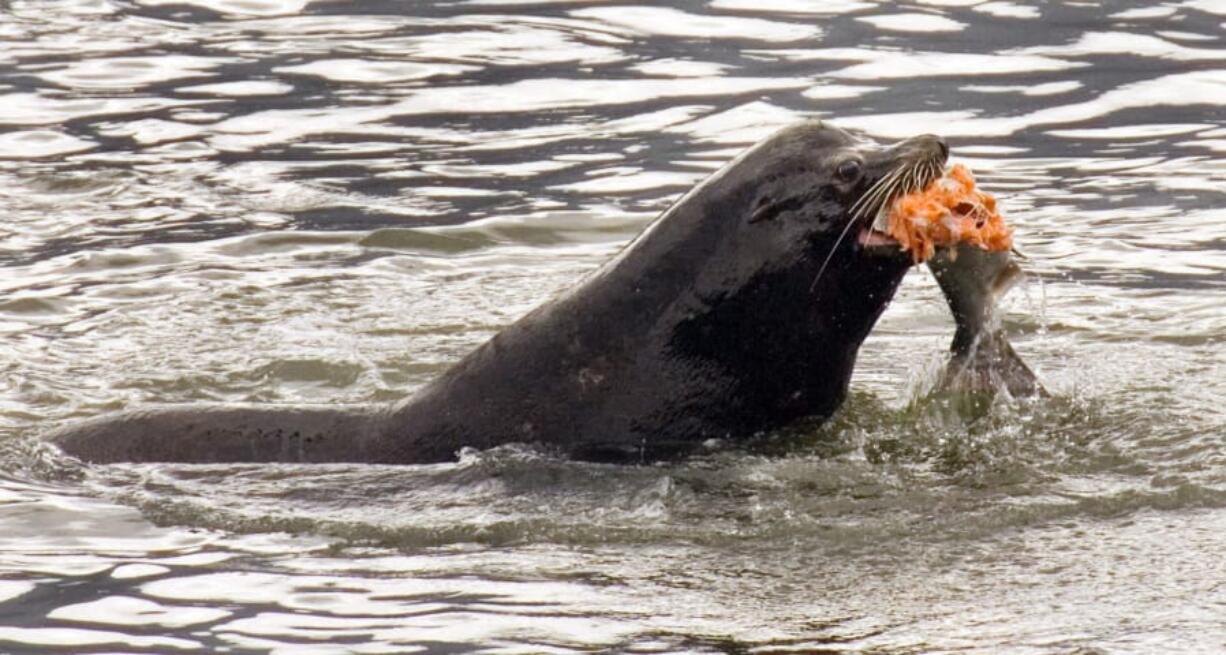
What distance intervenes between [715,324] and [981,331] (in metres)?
1.05

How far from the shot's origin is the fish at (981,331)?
302 inches

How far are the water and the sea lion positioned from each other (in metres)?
0.14

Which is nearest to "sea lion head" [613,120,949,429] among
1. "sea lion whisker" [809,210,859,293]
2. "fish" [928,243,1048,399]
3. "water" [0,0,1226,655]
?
"sea lion whisker" [809,210,859,293]

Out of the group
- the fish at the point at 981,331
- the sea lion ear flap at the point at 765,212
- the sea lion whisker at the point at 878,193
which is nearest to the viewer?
the sea lion whisker at the point at 878,193

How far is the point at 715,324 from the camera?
7.27m

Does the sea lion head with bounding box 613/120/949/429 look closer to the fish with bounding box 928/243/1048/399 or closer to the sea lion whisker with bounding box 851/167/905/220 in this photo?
the sea lion whisker with bounding box 851/167/905/220

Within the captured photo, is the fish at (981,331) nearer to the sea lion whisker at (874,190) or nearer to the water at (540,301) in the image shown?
the water at (540,301)

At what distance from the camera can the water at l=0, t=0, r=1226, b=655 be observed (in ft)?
20.7

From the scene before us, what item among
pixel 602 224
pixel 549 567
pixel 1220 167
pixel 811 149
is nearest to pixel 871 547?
pixel 549 567

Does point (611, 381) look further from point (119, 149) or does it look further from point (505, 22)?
point (505, 22)

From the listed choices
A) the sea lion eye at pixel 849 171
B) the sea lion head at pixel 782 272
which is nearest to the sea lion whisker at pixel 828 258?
the sea lion head at pixel 782 272

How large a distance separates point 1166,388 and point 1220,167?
13.7 ft

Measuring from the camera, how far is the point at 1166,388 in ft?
27.3

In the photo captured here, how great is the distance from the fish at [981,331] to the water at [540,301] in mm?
111
